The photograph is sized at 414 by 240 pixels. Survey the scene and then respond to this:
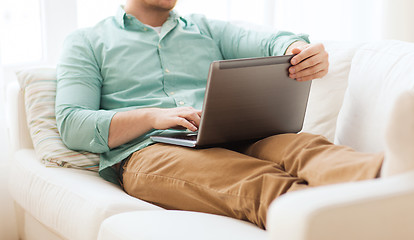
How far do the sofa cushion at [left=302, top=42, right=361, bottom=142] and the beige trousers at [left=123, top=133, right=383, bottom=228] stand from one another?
0.88 ft

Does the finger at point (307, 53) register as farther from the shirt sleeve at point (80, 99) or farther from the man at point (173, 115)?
the shirt sleeve at point (80, 99)

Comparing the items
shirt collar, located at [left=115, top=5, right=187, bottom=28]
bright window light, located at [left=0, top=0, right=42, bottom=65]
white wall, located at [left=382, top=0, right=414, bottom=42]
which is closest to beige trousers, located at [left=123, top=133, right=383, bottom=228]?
shirt collar, located at [left=115, top=5, right=187, bottom=28]

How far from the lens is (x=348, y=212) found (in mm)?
841

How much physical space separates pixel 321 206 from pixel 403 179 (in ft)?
0.64

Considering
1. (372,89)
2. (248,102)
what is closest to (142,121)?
(248,102)

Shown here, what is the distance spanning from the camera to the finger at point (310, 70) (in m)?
1.47

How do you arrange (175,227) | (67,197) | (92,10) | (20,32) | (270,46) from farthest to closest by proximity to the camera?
(92,10) < (20,32) < (270,46) < (67,197) < (175,227)

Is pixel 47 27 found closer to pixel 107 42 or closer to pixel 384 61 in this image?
pixel 107 42

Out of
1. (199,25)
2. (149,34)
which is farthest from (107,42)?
(199,25)

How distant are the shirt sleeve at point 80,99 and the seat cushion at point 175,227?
1.39 ft

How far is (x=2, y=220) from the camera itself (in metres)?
1.94

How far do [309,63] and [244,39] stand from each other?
1.61 feet

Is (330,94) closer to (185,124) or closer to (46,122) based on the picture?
(185,124)

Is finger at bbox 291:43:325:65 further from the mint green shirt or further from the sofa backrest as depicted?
the sofa backrest
